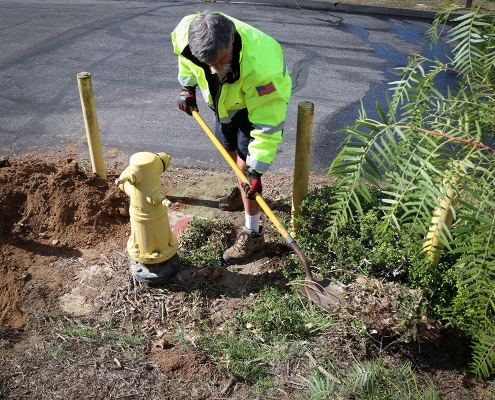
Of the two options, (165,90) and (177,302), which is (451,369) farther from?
(165,90)

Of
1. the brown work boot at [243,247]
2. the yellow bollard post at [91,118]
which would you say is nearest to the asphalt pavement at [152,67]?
the yellow bollard post at [91,118]

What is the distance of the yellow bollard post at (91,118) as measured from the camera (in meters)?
4.21

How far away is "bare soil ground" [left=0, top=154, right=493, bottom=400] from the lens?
2881 millimetres

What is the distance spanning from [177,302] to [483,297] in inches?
79.8

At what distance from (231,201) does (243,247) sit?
748 millimetres

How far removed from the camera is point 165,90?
6828mm

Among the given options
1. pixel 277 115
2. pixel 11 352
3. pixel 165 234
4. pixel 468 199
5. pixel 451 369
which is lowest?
pixel 451 369

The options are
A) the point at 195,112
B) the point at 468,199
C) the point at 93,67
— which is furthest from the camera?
the point at 93,67

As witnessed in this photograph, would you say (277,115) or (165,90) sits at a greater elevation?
(277,115)

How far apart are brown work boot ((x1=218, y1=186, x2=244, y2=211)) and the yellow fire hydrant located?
37.8 inches

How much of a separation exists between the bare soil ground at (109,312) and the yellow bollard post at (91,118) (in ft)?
0.41

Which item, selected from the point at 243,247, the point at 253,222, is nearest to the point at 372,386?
the point at 243,247

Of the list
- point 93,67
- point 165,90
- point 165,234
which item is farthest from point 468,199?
point 93,67

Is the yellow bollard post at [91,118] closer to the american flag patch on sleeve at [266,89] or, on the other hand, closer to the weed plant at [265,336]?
the american flag patch on sleeve at [266,89]
